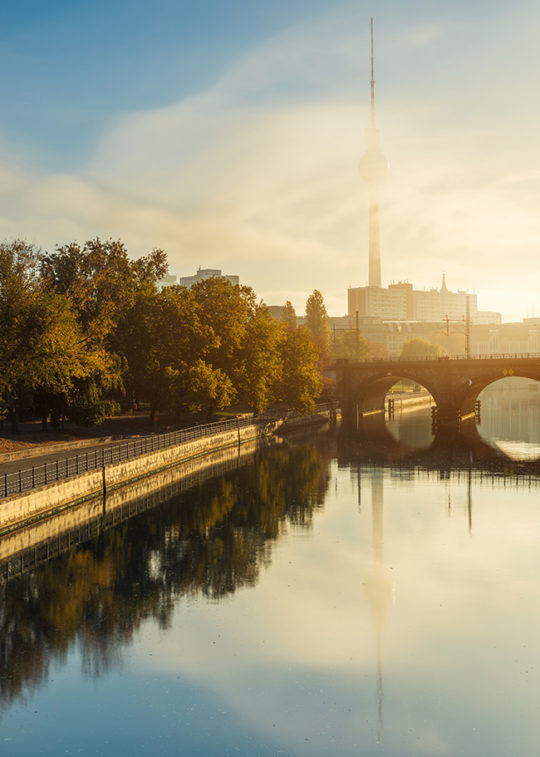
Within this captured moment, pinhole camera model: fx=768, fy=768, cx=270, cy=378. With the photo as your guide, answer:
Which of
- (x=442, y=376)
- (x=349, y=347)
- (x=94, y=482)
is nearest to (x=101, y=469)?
(x=94, y=482)

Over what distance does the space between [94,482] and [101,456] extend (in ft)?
21.2

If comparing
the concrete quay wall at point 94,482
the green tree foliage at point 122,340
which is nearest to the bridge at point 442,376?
the green tree foliage at point 122,340

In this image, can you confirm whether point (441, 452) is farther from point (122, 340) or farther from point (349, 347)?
point (349, 347)

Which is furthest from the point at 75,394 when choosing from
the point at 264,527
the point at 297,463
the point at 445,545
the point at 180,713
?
the point at 180,713

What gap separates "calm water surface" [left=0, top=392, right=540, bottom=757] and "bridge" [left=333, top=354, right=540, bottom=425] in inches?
2457

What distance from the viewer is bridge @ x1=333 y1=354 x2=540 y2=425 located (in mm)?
104500

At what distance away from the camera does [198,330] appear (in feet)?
241

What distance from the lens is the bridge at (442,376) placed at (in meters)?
104

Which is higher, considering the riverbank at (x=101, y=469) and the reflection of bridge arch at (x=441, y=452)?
the riverbank at (x=101, y=469)

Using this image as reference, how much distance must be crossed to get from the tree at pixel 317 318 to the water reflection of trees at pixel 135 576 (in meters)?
103

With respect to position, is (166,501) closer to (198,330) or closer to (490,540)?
(490,540)

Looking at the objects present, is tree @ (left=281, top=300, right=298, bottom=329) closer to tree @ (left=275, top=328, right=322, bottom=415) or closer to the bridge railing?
tree @ (left=275, top=328, right=322, bottom=415)

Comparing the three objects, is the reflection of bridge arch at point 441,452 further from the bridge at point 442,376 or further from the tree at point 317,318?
A: the tree at point 317,318

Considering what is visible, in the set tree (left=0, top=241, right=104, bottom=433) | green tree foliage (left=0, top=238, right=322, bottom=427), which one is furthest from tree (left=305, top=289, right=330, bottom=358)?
tree (left=0, top=241, right=104, bottom=433)
